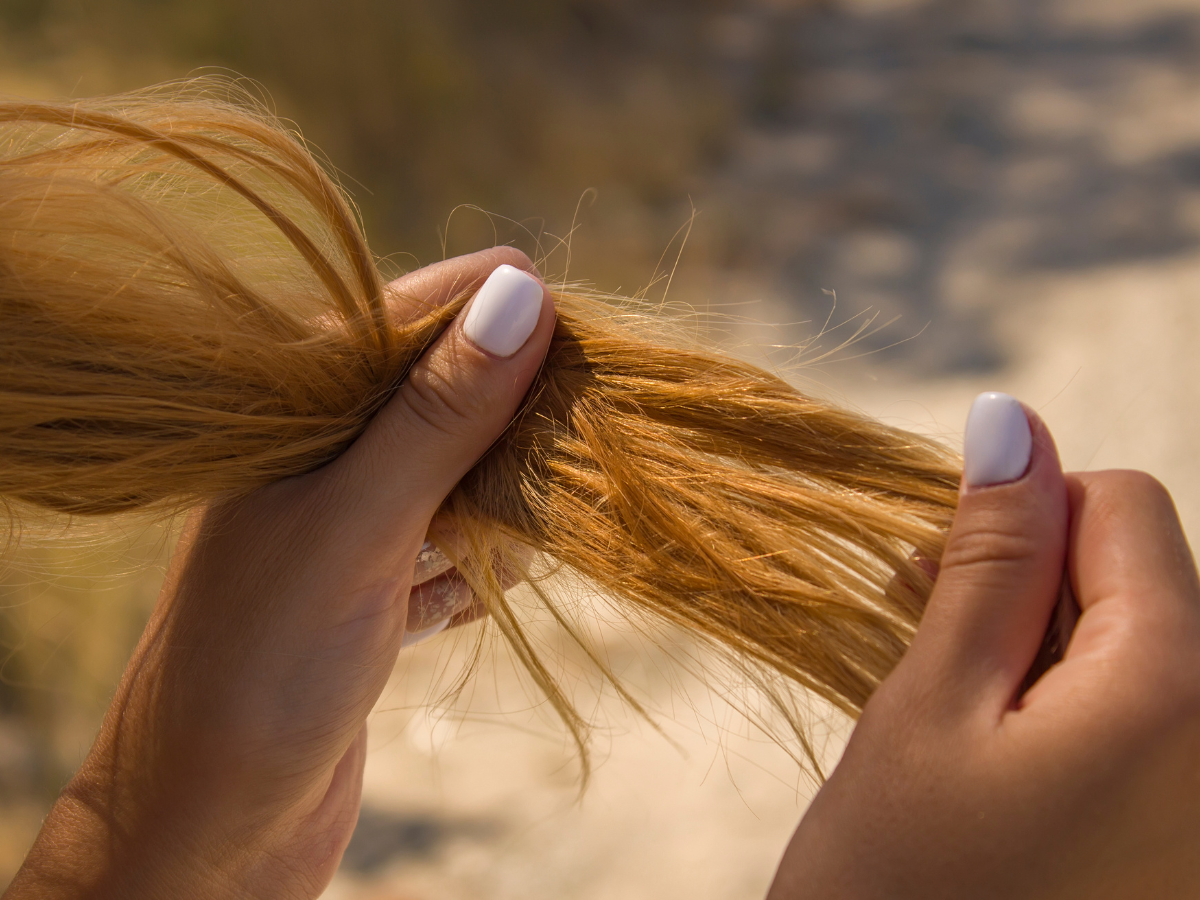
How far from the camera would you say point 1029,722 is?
0.80 meters

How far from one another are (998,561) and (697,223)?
150 inches

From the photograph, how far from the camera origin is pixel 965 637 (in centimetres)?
87

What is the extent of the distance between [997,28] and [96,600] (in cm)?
616

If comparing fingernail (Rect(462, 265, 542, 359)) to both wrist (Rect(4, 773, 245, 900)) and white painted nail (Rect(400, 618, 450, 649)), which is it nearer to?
white painted nail (Rect(400, 618, 450, 649))

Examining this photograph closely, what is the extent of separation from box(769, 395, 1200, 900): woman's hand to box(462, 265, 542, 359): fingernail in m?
0.55

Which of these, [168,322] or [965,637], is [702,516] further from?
[168,322]

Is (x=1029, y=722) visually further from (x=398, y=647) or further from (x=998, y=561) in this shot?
(x=398, y=647)

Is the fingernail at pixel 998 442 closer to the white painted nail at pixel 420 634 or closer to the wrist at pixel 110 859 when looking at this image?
the white painted nail at pixel 420 634

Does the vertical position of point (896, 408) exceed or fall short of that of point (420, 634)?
it exceeds it

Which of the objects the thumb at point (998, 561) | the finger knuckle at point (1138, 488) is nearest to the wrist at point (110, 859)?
the thumb at point (998, 561)

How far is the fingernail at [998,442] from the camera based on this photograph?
3.03 feet

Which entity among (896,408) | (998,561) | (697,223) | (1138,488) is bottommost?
(998,561)

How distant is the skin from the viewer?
0.78 m

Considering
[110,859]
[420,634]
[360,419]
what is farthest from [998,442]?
[110,859]
